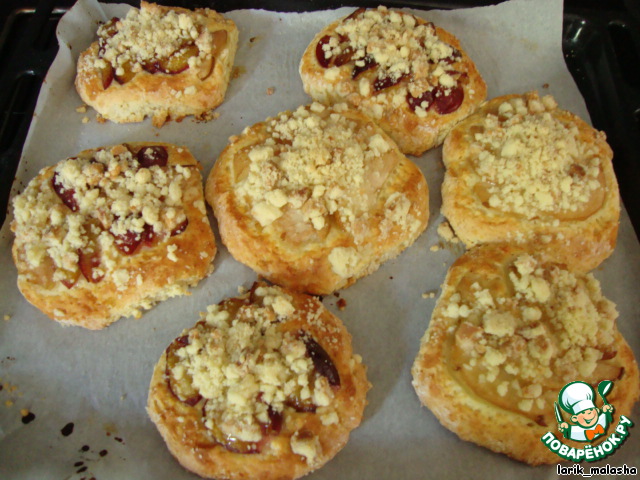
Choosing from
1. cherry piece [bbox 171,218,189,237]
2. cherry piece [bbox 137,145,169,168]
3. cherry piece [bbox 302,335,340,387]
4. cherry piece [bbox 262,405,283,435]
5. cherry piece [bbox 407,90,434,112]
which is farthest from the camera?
cherry piece [bbox 407,90,434,112]

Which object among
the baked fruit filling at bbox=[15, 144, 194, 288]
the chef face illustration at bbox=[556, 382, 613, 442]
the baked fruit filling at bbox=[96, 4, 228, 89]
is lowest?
the chef face illustration at bbox=[556, 382, 613, 442]

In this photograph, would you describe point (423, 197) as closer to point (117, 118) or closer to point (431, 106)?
point (431, 106)

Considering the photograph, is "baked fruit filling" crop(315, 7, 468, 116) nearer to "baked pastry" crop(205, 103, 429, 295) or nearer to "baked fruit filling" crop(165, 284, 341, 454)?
"baked pastry" crop(205, 103, 429, 295)

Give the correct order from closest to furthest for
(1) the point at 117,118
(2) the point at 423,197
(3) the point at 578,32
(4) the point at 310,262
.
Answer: (4) the point at 310,262 → (2) the point at 423,197 → (1) the point at 117,118 → (3) the point at 578,32

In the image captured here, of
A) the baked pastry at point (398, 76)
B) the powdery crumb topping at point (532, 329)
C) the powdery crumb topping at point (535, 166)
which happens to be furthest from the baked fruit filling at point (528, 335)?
the baked pastry at point (398, 76)

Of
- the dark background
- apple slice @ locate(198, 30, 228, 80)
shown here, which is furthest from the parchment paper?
apple slice @ locate(198, 30, 228, 80)

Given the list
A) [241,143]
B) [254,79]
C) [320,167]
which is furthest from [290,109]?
[320,167]
